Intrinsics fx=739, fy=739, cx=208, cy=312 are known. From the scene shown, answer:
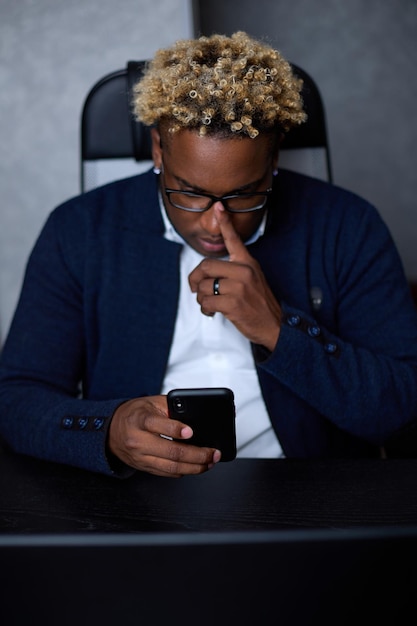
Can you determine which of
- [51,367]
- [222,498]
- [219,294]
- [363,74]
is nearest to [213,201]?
[219,294]

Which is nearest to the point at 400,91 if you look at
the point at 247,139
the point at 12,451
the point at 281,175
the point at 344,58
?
the point at 344,58

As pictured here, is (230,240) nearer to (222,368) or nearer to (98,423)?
(222,368)

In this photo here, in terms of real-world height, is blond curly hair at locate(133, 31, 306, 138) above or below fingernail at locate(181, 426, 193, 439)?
above

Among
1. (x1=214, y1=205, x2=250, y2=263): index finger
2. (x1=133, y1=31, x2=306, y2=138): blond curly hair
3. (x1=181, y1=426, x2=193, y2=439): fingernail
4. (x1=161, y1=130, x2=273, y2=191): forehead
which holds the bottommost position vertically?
(x1=181, y1=426, x2=193, y2=439): fingernail

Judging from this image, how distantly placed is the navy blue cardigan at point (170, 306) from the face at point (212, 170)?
15 centimetres

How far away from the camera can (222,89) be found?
133 centimetres

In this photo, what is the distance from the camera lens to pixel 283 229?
161 cm

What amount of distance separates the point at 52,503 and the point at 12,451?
33 cm

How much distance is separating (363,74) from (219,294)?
3008 mm

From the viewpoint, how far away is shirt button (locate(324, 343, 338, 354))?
4.50 ft

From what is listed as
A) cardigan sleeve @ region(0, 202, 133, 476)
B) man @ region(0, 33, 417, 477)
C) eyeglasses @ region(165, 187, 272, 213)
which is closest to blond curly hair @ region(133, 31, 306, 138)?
man @ region(0, 33, 417, 477)

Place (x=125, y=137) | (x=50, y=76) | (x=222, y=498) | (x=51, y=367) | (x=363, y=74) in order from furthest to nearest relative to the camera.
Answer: (x=363, y=74)
(x=50, y=76)
(x=125, y=137)
(x=51, y=367)
(x=222, y=498)

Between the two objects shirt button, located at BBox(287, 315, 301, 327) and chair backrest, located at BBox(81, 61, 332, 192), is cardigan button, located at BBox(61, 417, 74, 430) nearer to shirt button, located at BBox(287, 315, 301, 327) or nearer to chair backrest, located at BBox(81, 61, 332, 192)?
shirt button, located at BBox(287, 315, 301, 327)

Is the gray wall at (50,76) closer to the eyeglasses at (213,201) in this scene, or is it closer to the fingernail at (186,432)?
the eyeglasses at (213,201)
